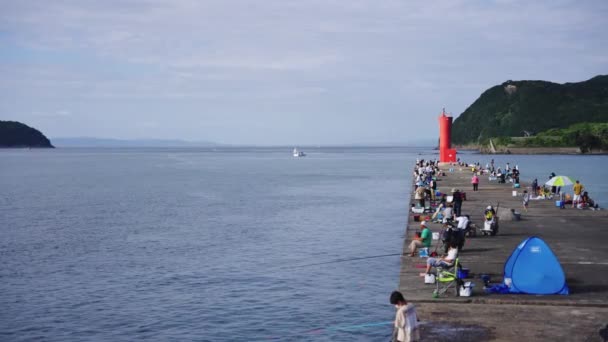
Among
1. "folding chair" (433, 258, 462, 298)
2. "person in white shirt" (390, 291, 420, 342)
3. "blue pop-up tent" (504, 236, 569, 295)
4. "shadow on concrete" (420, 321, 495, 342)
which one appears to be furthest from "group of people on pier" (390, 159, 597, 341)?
"blue pop-up tent" (504, 236, 569, 295)

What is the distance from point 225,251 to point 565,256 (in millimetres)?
15333

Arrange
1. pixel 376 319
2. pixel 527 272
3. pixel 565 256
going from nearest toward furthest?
pixel 527 272 < pixel 376 319 < pixel 565 256

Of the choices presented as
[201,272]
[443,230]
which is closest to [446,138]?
[443,230]

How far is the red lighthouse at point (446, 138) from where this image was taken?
3895 inches

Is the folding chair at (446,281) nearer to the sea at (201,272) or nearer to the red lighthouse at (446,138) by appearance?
the sea at (201,272)

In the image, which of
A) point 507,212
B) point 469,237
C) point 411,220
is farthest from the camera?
point 411,220

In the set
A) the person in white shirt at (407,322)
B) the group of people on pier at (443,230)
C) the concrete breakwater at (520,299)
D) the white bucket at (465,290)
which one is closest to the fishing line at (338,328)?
the concrete breakwater at (520,299)

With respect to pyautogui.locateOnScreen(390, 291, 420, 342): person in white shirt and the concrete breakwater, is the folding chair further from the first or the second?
pyautogui.locateOnScreen(390, 291, 420, 342): person in white shirt

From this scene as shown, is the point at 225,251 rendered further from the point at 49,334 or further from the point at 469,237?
the point at 49,334

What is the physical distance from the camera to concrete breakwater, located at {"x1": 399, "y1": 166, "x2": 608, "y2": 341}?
1521 centimetres

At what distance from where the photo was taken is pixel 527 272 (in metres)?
18.5

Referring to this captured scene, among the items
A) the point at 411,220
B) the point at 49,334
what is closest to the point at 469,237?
the point at 411,220

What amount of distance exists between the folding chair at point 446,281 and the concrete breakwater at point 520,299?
0.74ft

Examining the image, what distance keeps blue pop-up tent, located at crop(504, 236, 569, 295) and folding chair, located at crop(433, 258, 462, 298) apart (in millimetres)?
1369
